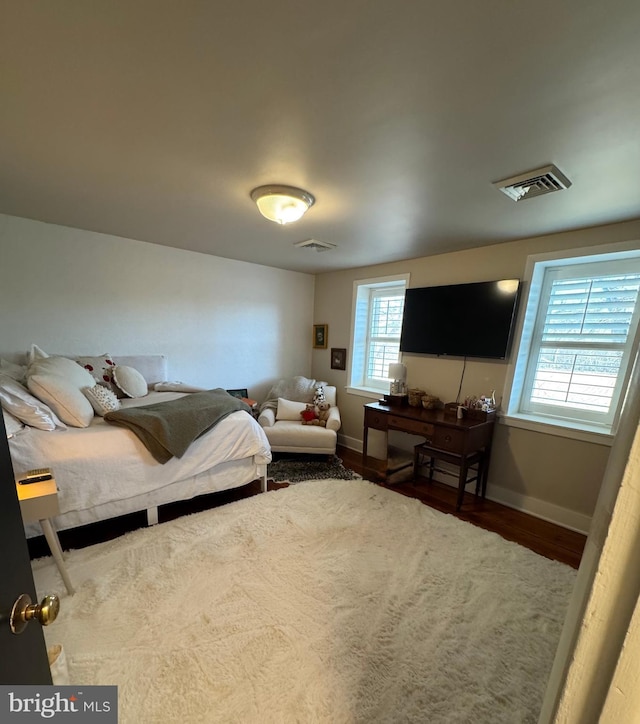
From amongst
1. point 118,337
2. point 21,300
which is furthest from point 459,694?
point 21,300

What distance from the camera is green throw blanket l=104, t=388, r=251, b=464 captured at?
2088mm

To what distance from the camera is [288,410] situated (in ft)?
11.8

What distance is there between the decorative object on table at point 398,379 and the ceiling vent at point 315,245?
138cm

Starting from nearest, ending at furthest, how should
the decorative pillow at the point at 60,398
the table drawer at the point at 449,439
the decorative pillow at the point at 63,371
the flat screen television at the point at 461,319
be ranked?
the decorative pillow at the point at 60,398, the decorative pillow at the point at 63,371, the table drawer at the point at 449,439, the flat screen television at the point at 461,319

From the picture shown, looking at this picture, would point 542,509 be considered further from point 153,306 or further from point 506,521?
point 153,306

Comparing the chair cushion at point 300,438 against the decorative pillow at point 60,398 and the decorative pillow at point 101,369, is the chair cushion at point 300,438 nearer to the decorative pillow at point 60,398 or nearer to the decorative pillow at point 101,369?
the decorative pillow at point 101,369

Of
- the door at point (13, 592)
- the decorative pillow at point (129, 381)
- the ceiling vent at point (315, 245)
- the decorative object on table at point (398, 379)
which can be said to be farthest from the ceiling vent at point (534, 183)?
the decorative pillow at point (129, 381)

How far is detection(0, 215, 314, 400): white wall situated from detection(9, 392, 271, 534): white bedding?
0.97 m

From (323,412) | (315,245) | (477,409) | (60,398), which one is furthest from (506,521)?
(60,398)

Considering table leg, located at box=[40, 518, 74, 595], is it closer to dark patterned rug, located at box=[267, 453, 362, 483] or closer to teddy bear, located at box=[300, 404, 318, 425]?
dark patterned rug, located at box=[267, 453, 362, 483]

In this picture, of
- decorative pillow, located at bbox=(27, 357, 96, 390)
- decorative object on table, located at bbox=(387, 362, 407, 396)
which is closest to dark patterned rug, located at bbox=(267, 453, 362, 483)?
decorative object on table, located at bbox=(387, 362, 407, 396)

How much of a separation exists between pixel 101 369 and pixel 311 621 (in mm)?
2526

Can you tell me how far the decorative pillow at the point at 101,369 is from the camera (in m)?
2.68

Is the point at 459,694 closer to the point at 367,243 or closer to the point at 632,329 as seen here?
the point at 632,329
